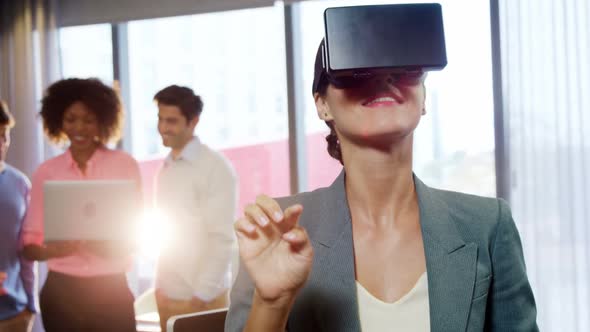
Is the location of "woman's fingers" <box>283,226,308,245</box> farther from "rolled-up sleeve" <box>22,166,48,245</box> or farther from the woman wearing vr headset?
"rolled-up sleeve" <box>22,166,48,245</box>

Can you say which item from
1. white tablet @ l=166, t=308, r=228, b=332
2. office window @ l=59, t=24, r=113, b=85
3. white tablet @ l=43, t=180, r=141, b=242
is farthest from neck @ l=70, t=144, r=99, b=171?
office window @ l=59, t=24, r=113, b=85

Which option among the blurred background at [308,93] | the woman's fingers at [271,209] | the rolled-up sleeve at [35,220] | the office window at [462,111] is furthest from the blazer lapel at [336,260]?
the office window at [462,111]

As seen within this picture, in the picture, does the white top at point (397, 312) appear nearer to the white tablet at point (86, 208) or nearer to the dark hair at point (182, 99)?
the white tablet at point (86, 208)

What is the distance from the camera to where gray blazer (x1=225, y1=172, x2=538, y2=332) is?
974 mm

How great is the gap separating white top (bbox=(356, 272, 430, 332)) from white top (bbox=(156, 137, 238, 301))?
1842 millimetres

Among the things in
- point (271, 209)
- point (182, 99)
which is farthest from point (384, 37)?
point (182, 99)

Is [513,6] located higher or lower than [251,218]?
higher

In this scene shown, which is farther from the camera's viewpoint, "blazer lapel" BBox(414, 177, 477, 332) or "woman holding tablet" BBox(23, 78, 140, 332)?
"woman holding tablet" BBox(23, 78, 140, 332)

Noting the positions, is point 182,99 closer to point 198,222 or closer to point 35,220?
point 198,222

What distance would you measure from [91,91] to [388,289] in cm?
219

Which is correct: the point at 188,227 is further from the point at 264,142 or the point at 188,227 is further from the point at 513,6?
the point at 513,6

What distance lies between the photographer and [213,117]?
4328mm

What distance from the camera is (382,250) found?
41.8 inches

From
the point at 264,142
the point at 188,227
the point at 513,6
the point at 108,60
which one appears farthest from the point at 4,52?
the point at 513,6
